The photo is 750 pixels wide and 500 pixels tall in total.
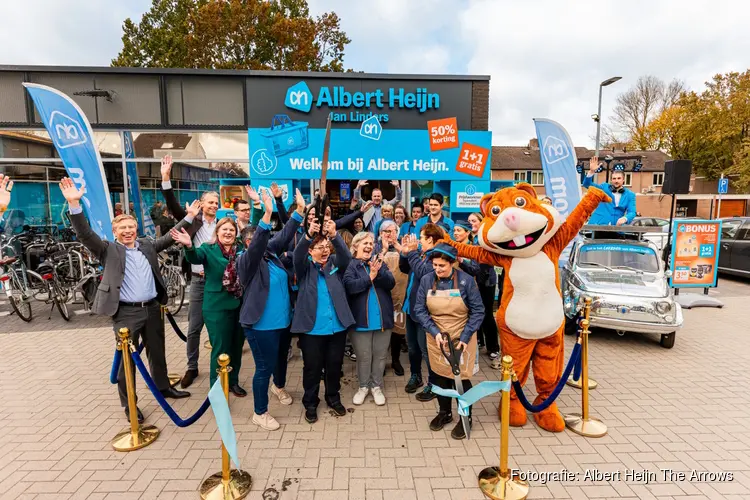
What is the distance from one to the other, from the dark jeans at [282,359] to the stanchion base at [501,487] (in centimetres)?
221

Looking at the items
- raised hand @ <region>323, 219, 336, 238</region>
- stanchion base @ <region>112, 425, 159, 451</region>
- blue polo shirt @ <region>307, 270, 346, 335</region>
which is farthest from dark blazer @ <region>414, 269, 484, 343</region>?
stanchion base @ <region>112, 425, 159, 451</region>

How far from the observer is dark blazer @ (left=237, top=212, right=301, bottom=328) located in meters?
3.55

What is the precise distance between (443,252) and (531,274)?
2.72 ft

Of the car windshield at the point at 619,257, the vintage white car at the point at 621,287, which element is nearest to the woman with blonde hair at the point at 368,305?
the vintage white car at the point at 621,287

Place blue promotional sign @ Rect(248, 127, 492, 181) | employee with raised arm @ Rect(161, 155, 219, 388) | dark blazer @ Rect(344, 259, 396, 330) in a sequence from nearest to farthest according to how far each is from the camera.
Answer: dark blazer @ Rect(344, 259, 396, 330)
employee with raised arm @ Rect(161, 155, 219, 388)
blue promotional sign @ Rect(248, 127, 492, 181)

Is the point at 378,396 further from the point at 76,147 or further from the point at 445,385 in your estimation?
the point at 76,147

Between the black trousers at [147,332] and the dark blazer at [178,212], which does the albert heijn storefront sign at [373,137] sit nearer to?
the dark blazer at [178,212]

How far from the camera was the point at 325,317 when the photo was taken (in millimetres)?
3910

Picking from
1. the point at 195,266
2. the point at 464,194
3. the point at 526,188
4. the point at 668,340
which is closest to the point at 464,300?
the point at 526,188

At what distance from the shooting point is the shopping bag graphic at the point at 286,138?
9211mm

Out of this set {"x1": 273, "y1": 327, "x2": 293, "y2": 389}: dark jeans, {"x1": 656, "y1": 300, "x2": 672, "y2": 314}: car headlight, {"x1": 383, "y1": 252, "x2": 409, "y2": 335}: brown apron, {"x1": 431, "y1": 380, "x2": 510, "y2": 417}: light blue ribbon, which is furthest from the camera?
{"x1": 656, "y1": 300, "x2": 672, "y2": 314}: car headlight

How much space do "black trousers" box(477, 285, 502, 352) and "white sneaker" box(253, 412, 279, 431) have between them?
9.52ft

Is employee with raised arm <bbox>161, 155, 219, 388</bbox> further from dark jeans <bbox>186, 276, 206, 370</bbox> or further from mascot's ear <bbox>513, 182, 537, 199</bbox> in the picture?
mascot's ear <bbox>513, 182, 537, 199</bbox>

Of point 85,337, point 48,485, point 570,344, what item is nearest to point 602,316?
point 570,344
